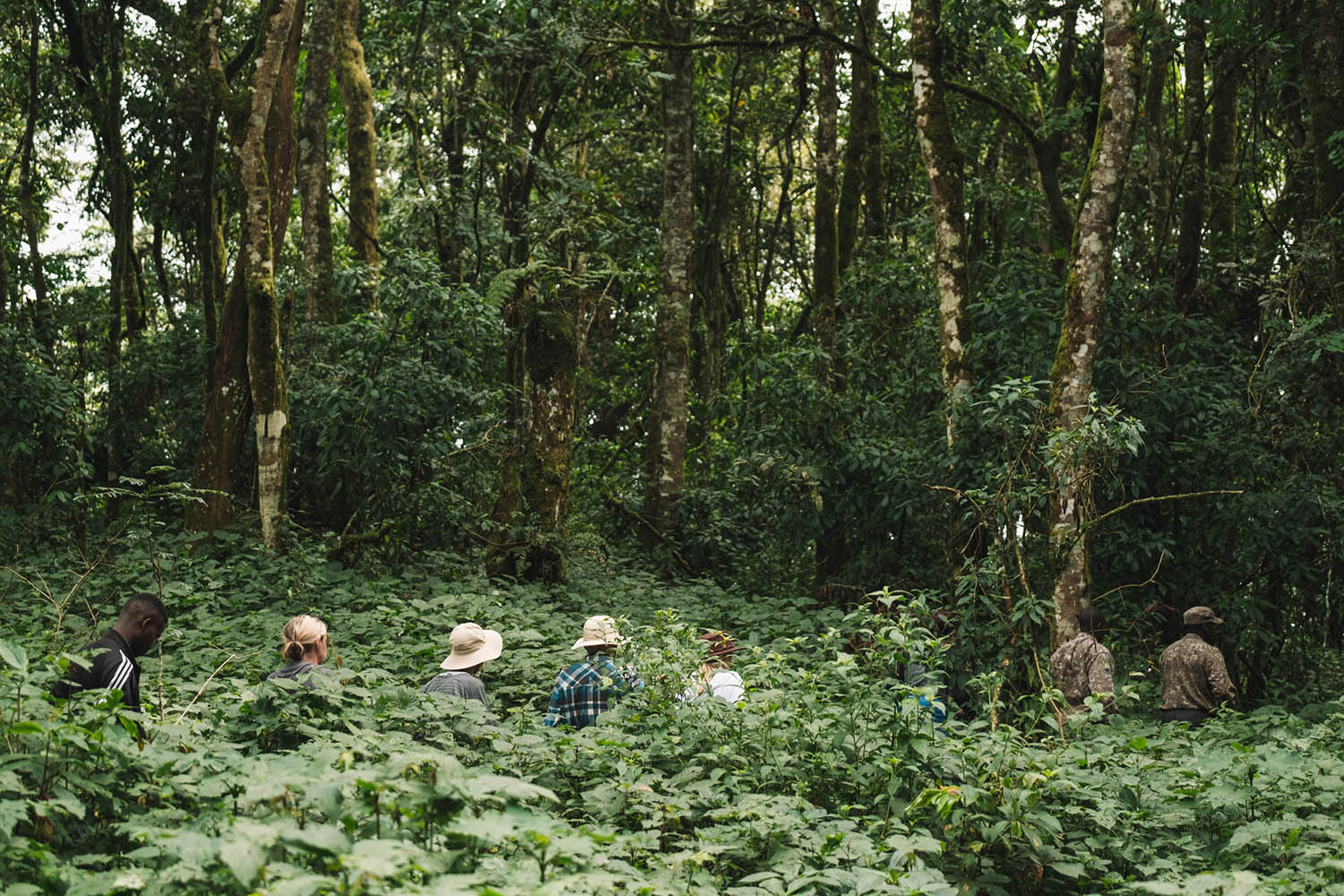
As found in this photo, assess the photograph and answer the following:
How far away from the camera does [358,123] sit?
50.6ft

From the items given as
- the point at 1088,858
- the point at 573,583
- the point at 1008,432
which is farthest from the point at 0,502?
the point at 1088,858

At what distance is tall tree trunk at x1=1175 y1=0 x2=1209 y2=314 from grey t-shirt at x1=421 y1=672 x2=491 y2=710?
9645 mm

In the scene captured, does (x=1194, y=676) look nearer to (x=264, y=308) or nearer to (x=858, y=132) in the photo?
(x=264, y=308)

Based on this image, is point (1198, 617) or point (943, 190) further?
point (943, 190)

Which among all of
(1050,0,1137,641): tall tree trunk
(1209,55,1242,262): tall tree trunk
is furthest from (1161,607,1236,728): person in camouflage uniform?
(1209,55,1242,262): tall tree trunk

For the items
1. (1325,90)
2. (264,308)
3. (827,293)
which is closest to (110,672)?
(264,308)

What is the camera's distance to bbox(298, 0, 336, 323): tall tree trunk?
14570 millimetres

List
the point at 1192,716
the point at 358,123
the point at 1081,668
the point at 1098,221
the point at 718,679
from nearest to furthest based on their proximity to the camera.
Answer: the point at 718,679
the point at 1081,668
the point at 1192,716
the point at 1098,221
the point at 358,123

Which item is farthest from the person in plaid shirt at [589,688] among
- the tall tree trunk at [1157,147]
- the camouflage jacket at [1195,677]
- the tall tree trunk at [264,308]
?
the tall tree trunk at [1157,147]

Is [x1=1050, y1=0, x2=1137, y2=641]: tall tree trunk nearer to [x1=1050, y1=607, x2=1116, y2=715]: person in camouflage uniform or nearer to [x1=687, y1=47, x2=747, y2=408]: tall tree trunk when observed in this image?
[x1=1050, y1=607, x2=1116, y2=715]: person in camouflage uniform

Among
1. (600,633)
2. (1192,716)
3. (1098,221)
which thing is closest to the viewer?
(600,633)

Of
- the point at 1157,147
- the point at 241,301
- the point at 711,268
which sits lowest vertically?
the point at 241,301

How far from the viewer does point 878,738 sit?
546cm

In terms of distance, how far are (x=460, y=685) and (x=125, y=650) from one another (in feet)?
5.67
